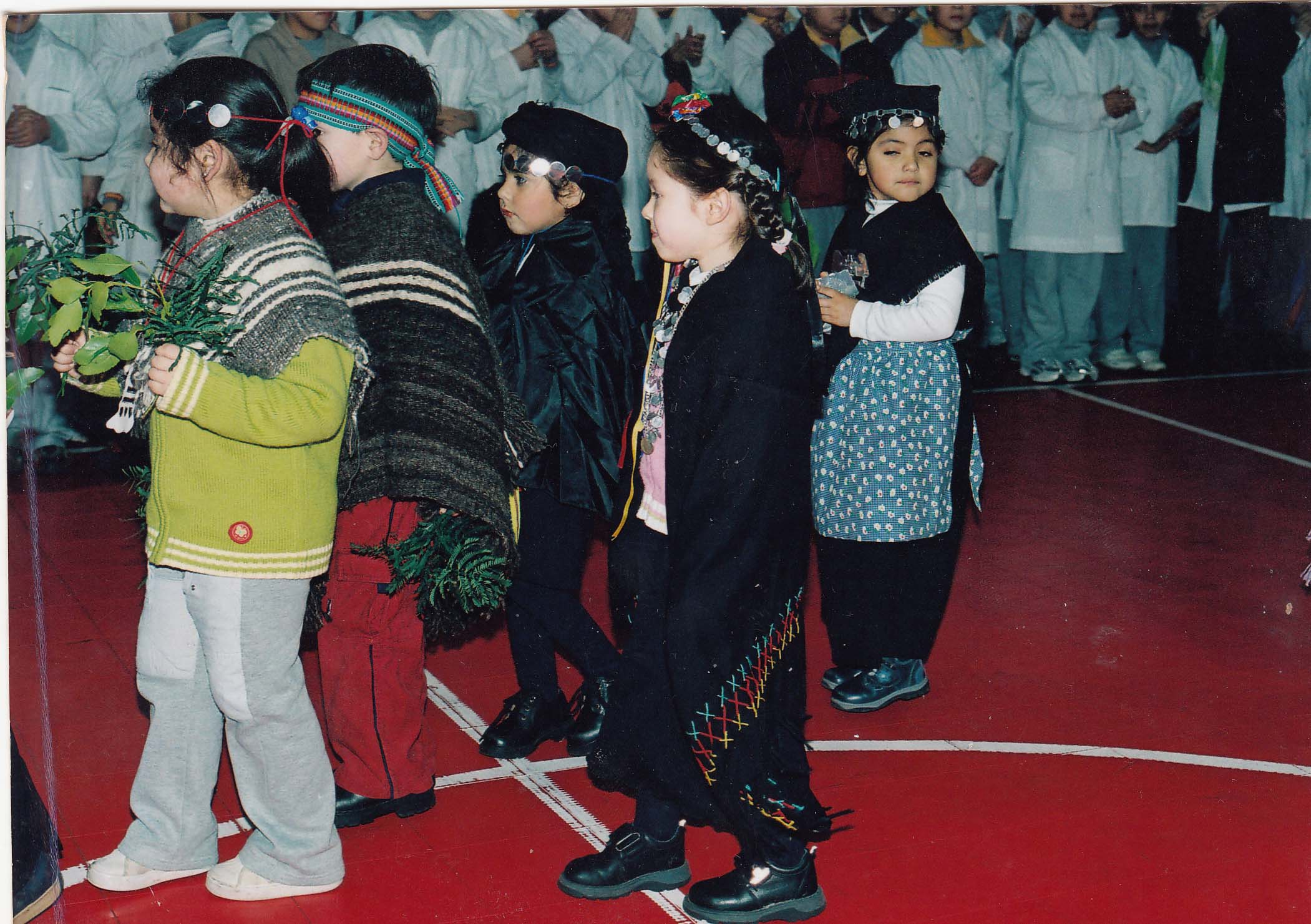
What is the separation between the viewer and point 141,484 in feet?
10.6

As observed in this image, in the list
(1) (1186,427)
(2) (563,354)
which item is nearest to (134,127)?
(2) (563,354)

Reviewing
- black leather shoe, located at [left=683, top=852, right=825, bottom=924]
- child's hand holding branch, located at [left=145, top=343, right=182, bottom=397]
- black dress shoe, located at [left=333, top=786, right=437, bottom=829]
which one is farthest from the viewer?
black dress shoe, located at [left=333, top=786, right=437, bottom=829]

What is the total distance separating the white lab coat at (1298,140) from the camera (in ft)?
32.1

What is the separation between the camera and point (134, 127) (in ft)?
23.4

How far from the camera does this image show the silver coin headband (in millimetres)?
4020

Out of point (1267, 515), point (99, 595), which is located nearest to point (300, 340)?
point (99, 595)

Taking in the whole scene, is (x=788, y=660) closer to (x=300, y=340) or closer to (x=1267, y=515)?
(x=300, y=340)

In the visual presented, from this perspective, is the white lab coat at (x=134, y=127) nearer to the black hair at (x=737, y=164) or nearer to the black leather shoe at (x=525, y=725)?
the black leather shoe at (x=525, y=725)

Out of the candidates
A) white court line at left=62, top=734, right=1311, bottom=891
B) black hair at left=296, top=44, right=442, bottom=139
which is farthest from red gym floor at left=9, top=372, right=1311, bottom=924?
black hair at left=296, top=44, right=442, bottom=139

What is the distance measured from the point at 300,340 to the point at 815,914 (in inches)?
62.2

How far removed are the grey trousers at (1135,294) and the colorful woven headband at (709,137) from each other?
716 cm

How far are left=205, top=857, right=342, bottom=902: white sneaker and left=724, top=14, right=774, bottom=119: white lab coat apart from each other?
6.41 meters

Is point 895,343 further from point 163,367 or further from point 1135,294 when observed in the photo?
point 1135,294

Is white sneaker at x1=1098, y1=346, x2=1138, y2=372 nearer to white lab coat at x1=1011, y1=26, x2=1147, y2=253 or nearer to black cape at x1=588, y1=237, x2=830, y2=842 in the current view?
white lab coat at x1=1011, y1=26, x2=1147, y2=253
